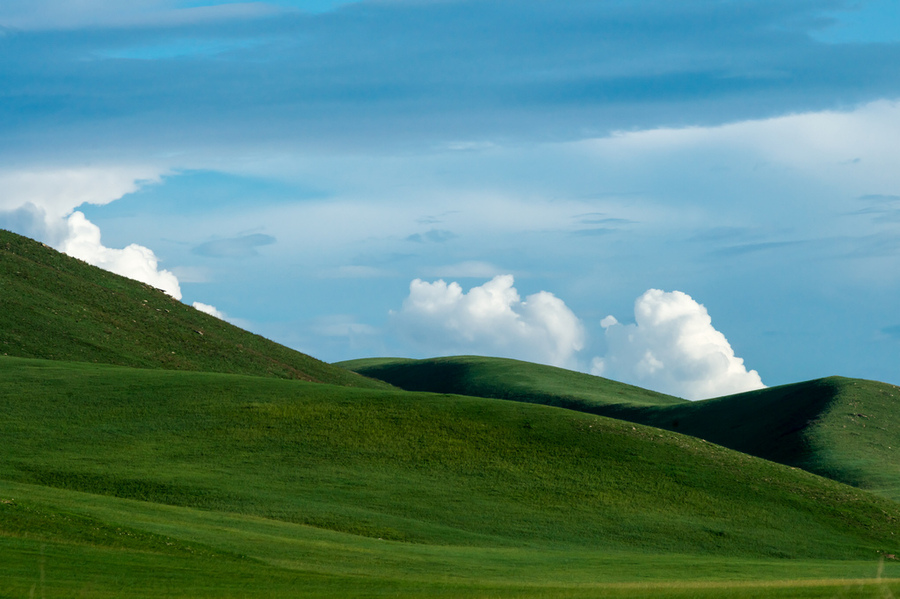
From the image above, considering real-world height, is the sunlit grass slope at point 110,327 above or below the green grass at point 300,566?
above

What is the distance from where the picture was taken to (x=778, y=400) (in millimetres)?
111562

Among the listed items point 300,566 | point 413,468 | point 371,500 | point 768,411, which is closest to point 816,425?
point 768,411

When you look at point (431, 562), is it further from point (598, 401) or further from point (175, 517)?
point (598, 401)

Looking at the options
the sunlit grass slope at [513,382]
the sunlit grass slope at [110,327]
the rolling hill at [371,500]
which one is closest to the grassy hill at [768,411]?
the sunlit grass slope at [513,382]

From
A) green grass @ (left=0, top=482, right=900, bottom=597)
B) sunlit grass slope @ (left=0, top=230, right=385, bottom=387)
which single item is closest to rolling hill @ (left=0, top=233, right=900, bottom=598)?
green grass @ (left=0, top=482, right=900, bottom=597)

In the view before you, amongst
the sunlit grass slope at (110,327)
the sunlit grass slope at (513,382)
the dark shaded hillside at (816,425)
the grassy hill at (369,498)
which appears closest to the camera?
the grassy hill at (369,498)

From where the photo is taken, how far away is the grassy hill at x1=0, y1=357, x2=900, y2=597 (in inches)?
1125

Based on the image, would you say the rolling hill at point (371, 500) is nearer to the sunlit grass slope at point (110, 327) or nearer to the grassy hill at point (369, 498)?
the grassy hill at point (369, 498)

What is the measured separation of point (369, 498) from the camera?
48.8 m

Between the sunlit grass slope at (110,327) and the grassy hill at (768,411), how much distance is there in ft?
112

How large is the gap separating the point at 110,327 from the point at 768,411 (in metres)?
82.1

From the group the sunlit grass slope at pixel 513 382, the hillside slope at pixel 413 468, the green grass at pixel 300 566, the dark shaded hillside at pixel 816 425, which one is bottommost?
the green grass at pixel 300 566

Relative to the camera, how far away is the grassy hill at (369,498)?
28578 millimetres

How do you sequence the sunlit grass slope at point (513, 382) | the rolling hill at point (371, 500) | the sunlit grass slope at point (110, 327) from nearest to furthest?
the rolling hill at point (371, 500) < the sunlit grass slope at point (110, 327) < the sunlit grass slope at point (513, 382)
